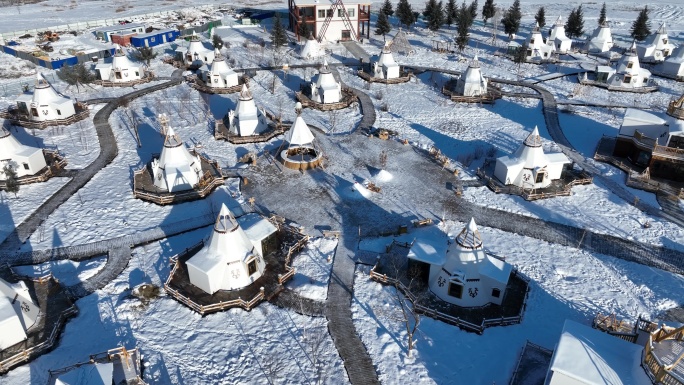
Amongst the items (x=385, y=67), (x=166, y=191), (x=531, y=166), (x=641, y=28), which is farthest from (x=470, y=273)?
(x=641, y=28)

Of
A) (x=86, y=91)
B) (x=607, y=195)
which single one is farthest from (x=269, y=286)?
(x=86, y=91)

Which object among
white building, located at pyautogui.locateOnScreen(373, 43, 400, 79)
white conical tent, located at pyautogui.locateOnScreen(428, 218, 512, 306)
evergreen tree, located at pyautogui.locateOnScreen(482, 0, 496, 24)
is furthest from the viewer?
evergreen tree, located at pyautogui.locateOnScreen(482, 0, 496, 24)

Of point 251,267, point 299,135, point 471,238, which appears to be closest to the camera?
point 471,238

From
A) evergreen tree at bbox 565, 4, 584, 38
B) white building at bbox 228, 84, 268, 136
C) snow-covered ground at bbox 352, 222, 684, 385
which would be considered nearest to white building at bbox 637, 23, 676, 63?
evergreen tree at bbox 565, 4, 584, 38

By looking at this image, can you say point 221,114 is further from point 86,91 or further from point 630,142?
point 630,142

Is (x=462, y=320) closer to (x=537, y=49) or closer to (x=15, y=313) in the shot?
(x=15, y=313)

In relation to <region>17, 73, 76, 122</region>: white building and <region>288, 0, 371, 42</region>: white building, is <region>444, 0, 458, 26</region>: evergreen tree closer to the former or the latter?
<region>288, 0, 371, 42</region>: white building
